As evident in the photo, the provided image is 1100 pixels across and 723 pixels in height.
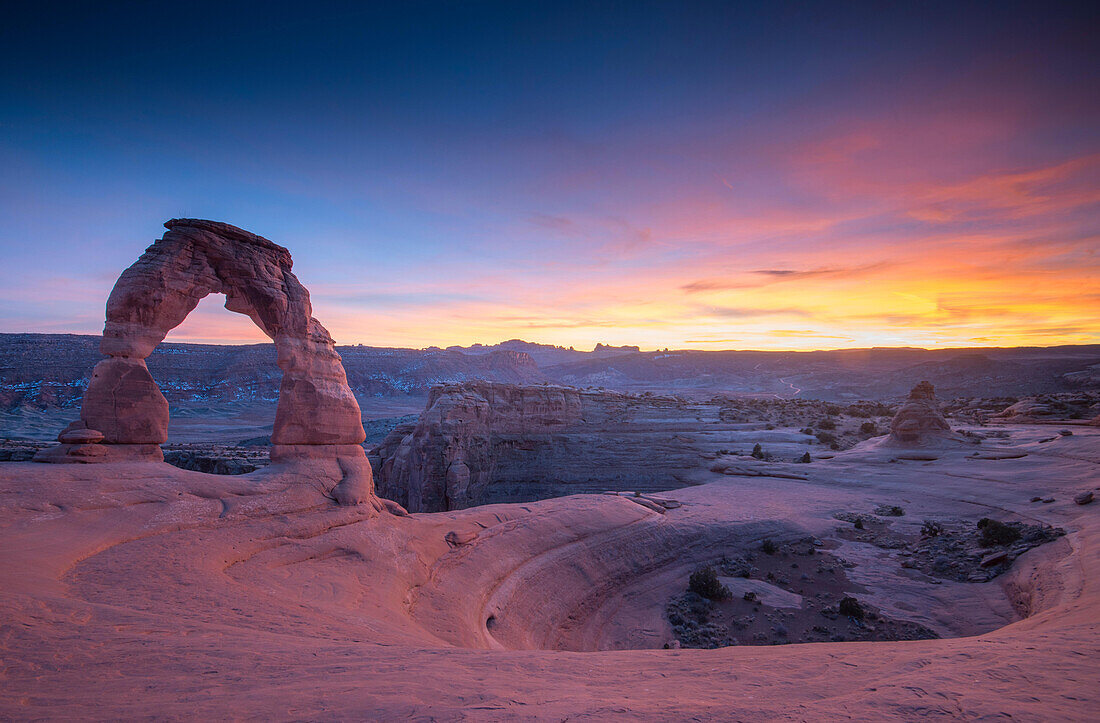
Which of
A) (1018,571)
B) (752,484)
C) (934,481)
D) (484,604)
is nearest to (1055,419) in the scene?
(934,481)

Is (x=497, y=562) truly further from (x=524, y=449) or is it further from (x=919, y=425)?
(x=919, y=425)

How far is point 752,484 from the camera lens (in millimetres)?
26734

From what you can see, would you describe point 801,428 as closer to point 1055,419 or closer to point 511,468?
point 1055,419

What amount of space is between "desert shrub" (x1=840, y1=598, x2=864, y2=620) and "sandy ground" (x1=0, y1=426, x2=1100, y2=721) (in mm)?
1024

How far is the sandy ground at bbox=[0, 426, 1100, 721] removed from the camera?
3.91 metres

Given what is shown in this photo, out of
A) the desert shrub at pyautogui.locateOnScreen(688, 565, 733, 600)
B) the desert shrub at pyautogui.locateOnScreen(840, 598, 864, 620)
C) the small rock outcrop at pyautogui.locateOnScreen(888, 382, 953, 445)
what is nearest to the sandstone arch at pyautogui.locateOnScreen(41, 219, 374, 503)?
the desert shrub at pyautogui.locateOnScreen(688, 565, 733, 600)

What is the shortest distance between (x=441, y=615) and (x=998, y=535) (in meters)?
17.9

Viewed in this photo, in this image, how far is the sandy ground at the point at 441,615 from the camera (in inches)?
154

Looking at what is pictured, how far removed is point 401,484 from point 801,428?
32422mm

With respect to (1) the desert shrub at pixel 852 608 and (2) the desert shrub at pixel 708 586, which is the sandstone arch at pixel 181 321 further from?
(1) the desert shrub at pixel 852 608

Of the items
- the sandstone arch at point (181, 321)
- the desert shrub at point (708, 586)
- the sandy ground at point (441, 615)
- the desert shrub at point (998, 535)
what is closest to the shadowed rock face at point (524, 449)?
the sandy ground at point (441, 615)

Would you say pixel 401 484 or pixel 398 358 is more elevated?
A: pixel 398 358

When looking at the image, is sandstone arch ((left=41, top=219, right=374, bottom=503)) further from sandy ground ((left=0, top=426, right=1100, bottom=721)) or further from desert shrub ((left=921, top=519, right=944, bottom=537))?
desert shrub ((left=921, top=519, right=944, bottom=537))

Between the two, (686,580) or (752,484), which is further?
(752,484)
